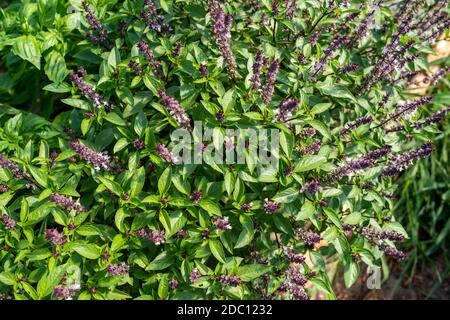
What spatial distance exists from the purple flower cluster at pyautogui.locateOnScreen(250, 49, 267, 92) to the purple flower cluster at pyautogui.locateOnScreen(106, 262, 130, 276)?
1.27 meters

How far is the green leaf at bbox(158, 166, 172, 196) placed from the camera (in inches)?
123

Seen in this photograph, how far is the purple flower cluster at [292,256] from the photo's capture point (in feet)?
10.4

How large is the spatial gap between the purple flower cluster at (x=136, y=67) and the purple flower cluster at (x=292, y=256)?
140cm

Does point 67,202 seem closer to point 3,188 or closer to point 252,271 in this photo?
point 3,188

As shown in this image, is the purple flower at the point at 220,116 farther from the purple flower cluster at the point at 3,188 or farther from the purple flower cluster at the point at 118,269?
the purple flower cluster at the point at 3,188

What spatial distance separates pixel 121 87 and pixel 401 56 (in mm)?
1816

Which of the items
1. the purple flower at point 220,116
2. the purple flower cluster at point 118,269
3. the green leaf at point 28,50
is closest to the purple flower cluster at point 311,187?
the purple flower at point 220,116

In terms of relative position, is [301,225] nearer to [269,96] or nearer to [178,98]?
[269,96]

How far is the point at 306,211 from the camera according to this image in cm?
310

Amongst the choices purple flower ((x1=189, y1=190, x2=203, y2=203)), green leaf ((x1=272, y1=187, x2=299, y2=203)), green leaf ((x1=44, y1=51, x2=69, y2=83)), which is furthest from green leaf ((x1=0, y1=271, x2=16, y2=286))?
green leaf ((x1=272, y1=187, x2=299, y2=203))

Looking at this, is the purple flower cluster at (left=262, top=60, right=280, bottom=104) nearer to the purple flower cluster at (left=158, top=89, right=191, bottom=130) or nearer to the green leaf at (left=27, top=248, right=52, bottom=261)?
the purple flower cluster at (left=158, top=89, right=191, bottom=130)

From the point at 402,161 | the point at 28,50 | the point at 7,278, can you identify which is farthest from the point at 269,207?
the point at 28,50
